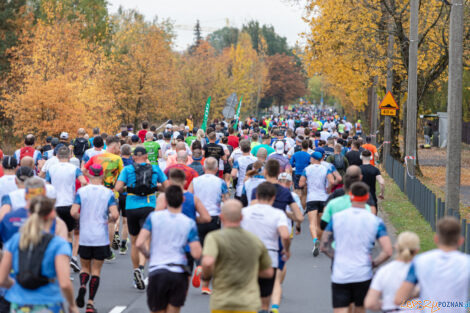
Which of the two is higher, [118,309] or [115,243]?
[115,243]

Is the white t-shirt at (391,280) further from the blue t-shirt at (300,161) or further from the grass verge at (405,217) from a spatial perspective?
the blue t-shirt at (300,161)

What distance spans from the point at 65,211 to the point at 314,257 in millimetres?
4723

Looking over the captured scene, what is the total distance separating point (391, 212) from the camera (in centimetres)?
1931

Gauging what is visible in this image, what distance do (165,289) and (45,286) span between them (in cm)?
152

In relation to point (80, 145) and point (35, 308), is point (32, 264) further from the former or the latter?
point (80, 145)

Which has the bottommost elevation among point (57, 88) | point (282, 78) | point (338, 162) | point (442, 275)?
point (442, 275)

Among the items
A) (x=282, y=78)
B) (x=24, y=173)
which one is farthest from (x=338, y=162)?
(x=282, y=78)

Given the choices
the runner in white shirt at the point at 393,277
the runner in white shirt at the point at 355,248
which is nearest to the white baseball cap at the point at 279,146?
the runner in white shirt at the point at 355,248

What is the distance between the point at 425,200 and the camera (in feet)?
58.1

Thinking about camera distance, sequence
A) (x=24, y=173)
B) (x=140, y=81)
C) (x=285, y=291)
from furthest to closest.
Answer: (x=140, y=81)
(x=285, y=291)
(x=24, y=173)

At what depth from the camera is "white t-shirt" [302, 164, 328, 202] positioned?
1357 centimetres

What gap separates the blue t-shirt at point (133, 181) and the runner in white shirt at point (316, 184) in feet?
11.7

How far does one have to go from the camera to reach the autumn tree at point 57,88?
34.8 meters

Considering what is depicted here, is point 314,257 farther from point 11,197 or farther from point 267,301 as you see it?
point 11,197
